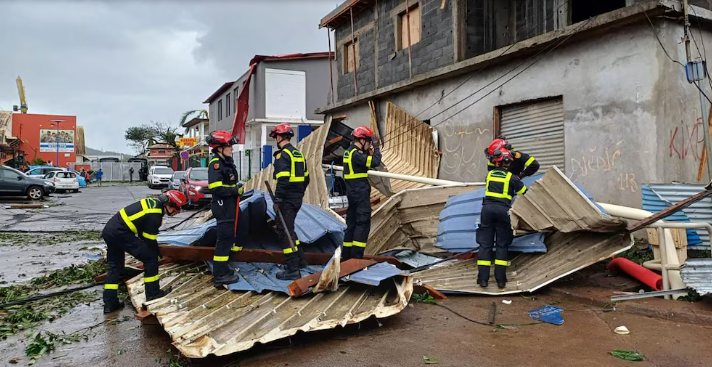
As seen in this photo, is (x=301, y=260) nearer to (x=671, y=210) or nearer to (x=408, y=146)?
(x=671, y=210)

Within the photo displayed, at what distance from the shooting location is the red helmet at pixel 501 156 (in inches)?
228

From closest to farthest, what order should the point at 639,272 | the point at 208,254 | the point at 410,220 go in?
the point at 639,272, the point at 208,254, the point at 410,220

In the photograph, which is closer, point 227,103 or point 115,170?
point 227,103

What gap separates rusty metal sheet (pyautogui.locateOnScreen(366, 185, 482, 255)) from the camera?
7.32 meters

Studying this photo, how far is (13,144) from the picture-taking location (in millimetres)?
35094

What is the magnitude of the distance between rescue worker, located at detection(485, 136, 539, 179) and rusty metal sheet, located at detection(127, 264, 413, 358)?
2304mm

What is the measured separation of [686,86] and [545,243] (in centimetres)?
360

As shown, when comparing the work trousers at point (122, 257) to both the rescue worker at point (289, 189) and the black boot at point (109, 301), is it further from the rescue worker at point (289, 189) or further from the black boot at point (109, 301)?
the rescue worker at point (289, 189)

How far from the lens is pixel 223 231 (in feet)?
17.4

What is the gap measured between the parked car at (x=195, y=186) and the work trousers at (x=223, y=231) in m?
11.6

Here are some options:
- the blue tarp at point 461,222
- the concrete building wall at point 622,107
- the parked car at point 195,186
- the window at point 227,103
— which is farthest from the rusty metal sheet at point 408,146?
the window at point 227,103

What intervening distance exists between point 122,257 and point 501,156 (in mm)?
4420

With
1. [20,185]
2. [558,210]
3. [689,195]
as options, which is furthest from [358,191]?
[20,185]

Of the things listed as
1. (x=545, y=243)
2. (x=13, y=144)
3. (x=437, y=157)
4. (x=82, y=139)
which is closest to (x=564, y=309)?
(x=545, y=243)
